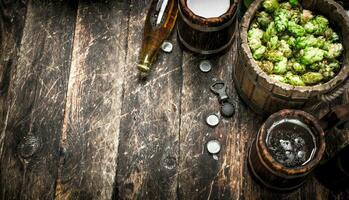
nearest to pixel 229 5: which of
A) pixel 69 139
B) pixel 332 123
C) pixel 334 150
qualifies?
pixel 332 123

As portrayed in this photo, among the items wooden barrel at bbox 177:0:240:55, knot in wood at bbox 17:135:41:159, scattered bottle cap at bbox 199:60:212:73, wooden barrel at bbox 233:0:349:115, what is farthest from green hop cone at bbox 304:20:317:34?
knot in wood at bbox 17:135:41:159

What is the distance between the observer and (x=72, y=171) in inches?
103

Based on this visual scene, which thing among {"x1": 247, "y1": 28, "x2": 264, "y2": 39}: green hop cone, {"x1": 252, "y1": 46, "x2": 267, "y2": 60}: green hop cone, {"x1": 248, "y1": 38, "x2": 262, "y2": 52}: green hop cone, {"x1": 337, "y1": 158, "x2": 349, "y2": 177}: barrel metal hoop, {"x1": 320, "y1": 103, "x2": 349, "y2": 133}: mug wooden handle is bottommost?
{"x1": 337, "y1": 158, "x2": 349, "y2": 177}: barrel metal hoop

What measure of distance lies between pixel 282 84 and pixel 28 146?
5.05 feet

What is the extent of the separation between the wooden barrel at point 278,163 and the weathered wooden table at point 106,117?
0.18m

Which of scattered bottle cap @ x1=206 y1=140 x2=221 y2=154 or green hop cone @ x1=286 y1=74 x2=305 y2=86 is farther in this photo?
→ scattered bottle cap @ x1=206 y1=140 x2=221 y2=154

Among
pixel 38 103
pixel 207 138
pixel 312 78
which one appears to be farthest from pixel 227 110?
pixel 38 103

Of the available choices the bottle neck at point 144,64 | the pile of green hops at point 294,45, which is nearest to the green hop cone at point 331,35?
the pile of green hops at point 294,45

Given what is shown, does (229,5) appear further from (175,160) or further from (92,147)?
(92,147)

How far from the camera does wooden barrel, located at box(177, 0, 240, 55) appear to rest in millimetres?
2432

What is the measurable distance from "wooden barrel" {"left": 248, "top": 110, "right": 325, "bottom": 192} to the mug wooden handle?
0.27 feet

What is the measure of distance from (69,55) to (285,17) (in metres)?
1.37

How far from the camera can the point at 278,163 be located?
2193 millimetres

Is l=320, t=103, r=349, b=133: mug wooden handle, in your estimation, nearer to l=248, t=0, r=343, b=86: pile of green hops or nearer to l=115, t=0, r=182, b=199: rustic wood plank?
l=248, t=0, r=343, b=86: pile of green hops
